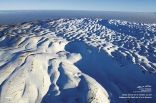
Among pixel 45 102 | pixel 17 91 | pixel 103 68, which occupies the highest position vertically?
pixel 17 91

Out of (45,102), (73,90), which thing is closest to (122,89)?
(73,90)

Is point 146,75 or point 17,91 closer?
point 17,91

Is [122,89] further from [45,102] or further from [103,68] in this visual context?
[45,102]

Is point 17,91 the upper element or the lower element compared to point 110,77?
upper

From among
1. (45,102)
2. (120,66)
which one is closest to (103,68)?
(120,66)

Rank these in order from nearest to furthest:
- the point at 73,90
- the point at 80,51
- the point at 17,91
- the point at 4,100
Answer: the point at 4,100
the point at 17,91
the point at 73,90
the point at 80,51

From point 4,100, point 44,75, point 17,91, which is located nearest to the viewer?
point 4,100

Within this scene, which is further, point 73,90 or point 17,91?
point 73,90

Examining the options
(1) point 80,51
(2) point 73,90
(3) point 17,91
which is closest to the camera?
(3) point 17,91

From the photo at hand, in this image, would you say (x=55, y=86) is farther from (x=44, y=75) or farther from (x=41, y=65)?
(x=41, y=65)
